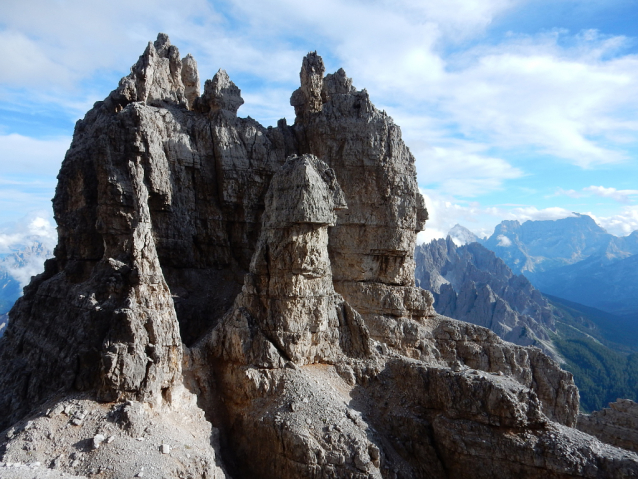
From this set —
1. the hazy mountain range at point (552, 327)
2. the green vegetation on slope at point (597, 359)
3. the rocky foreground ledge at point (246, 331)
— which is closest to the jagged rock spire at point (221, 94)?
the rocky foreground ledge at point (246, 331)

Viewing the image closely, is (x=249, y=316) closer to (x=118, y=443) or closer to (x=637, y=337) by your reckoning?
(x=118, y=443)

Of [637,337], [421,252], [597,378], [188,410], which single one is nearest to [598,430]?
[188,410]

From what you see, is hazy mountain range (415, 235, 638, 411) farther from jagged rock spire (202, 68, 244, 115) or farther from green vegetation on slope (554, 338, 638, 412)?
jagged rock spire (202, 68, 244, 115)

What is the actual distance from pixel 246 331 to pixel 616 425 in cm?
3835

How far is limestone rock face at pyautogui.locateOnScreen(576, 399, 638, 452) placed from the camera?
147ft

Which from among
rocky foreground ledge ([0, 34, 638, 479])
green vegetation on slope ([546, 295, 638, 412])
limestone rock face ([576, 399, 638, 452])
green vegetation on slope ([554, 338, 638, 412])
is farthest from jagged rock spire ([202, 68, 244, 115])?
green vegetation on slope ([554, 338, 638, 412])

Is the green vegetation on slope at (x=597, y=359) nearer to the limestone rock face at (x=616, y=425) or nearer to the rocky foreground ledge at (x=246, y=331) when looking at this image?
the limestone rock face at (x=616, y=425)

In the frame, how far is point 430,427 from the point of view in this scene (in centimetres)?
2845

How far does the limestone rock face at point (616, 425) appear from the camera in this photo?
4484 cm

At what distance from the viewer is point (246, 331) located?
29.6 m

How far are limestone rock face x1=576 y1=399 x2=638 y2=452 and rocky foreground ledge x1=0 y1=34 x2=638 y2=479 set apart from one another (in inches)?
242

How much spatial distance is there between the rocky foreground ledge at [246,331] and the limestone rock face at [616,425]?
6135mm

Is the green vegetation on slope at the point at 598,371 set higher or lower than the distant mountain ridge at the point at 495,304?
lower

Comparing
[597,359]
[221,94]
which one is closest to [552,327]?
[597,359]
